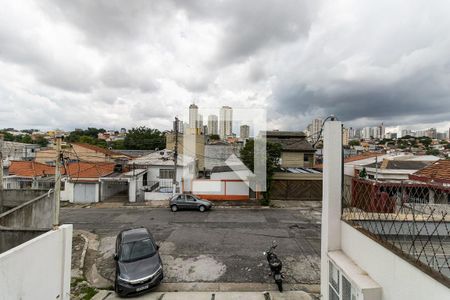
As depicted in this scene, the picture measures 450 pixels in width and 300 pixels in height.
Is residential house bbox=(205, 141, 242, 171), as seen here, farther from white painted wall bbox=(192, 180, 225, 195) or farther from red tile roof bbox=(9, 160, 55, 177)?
red tile roof bbox=(9, 160, 55, 177)

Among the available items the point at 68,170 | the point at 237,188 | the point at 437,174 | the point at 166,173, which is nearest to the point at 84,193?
the point at 68,170

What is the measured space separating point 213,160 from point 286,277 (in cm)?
2243

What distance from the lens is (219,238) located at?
10.7 meters

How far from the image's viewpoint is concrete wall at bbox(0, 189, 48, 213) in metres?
10.1

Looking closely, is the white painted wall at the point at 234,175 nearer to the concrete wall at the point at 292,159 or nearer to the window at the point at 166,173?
the window at the point at 166,173

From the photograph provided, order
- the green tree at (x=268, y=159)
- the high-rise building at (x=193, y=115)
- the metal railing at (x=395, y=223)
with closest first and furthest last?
the metal railing at (x=395, y=223) < the green tree at (x=268, y=159) < the high-rise building at (x=193, y=115)

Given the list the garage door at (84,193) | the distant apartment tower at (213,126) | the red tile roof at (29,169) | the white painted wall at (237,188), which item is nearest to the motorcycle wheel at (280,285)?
the white painted wall at (237,188)

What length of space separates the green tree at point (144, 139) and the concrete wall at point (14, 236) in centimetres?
5027

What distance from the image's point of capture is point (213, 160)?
2952 cm

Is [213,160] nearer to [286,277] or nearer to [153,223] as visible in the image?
[153,223]

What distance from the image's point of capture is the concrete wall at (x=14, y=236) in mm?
5195

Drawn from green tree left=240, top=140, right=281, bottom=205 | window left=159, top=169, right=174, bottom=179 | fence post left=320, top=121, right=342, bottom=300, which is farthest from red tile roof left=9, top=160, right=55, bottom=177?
fence post left=320, top=121, right=342, bottom=300

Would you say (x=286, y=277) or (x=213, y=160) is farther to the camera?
(x=213, y=160)

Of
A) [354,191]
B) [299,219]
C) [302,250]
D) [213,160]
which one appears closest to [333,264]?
[354,191]
